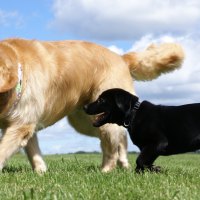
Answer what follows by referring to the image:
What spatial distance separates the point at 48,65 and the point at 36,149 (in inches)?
49.6

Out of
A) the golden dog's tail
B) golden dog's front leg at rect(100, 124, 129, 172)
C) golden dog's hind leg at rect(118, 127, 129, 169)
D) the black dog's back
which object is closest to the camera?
the black dog's back

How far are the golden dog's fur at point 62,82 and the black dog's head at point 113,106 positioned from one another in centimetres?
38

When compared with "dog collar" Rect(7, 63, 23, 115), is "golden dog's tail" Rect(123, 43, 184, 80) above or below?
above

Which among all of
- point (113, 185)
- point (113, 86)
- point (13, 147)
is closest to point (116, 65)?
point (113, 86)

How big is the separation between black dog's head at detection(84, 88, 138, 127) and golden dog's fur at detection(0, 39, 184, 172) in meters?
0.38

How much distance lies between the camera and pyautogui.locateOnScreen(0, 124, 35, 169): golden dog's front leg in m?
5.96

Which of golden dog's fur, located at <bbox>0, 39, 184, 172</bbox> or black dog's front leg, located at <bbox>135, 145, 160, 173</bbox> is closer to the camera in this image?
golden dog's fur, located at <bbox>0, 39, 184, 172</bbox>

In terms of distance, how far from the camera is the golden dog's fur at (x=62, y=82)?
19.6 ft

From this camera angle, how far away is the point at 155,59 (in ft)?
25.2

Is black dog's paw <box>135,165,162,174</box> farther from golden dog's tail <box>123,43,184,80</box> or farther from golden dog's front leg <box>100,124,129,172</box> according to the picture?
golden dog's tail <box>123,43,184,80</box>

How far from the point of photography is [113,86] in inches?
278

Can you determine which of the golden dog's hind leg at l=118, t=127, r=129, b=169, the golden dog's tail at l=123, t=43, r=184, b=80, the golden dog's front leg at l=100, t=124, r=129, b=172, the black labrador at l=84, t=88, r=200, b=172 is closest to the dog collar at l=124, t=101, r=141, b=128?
the black labrador at l=84, t=88, r=200, b=172

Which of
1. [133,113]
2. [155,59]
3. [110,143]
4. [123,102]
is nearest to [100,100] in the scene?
[123,102]

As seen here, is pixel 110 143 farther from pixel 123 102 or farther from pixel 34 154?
pixel 34 154
